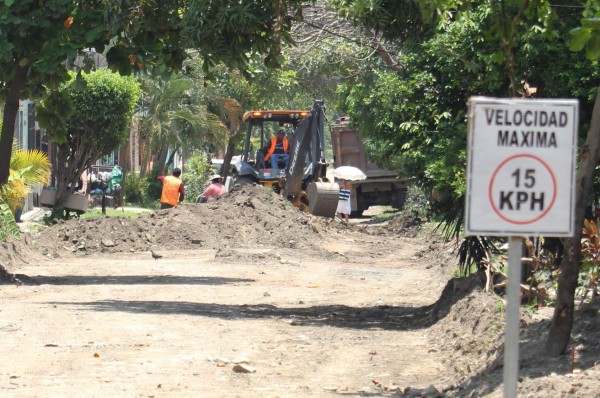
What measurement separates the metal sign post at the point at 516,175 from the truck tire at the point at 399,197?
39.1 metres

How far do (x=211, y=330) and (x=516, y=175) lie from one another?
830 cm

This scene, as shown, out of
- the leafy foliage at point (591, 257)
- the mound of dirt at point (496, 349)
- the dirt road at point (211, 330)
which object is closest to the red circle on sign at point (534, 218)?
the mound of dirt at point (496, 349)

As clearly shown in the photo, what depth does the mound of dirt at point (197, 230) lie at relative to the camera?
2541cm

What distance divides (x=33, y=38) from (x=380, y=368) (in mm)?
8568

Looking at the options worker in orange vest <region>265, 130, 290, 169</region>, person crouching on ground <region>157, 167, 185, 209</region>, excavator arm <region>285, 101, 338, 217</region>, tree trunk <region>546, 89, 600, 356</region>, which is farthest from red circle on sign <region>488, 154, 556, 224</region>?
worker in orange vest <region>265, 130, 290, 169</region>

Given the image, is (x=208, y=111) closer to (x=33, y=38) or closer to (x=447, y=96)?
(x=33, y=38)

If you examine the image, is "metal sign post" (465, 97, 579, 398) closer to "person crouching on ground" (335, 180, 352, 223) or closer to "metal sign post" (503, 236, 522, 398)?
"metal sign post" (503, 236, 522, 398)

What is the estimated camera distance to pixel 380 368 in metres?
11.3

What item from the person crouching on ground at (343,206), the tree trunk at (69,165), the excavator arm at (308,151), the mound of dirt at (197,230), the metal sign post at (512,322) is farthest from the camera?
the person crouching on ground at (343,206)

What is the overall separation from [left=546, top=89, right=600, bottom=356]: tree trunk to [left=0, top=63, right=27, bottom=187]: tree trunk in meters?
10.7

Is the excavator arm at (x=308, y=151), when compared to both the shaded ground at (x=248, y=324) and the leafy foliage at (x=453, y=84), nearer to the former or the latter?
the shaded ground at (x=248, y=324)

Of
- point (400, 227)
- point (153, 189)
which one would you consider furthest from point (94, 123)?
point (153, 189)

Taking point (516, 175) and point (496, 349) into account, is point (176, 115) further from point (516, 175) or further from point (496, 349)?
point (516, 175)

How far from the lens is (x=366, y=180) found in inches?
1710
